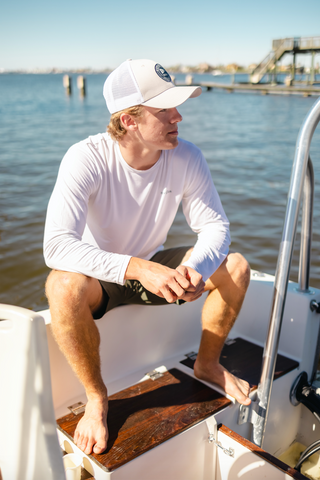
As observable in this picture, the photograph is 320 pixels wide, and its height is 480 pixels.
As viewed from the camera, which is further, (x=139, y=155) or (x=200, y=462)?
(x=139, y=155)

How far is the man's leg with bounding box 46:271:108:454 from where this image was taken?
1270 millimetres

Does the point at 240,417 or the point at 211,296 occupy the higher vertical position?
the point at 211,296

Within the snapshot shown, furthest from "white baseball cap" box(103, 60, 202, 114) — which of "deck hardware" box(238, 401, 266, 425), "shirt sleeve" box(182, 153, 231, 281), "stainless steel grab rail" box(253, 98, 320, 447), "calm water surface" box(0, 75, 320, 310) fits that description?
"calm water surface" box(0, 75, 320, 310)

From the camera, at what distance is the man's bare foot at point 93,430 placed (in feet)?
4.09

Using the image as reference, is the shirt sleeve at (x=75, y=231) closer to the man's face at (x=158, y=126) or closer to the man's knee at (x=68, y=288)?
the man's knee at (x=68, y=288)

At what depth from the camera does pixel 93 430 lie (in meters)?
1.28

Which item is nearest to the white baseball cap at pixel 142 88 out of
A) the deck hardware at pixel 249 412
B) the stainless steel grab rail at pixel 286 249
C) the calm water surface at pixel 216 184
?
the stainless steel grab rail at pixel 286 249

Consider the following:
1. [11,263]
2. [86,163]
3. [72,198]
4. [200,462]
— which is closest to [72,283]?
[72,198]

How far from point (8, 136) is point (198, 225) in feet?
40.3

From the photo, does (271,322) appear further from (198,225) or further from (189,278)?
(198,225)

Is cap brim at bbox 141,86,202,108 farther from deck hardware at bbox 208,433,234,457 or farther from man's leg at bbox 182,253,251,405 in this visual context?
deck hardware at bbox 208,433,234,457

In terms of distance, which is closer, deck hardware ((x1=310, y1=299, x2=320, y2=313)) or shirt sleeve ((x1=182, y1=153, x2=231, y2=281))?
shirt sleeve ((x1=182, y1=153, x2=231, y2=281))

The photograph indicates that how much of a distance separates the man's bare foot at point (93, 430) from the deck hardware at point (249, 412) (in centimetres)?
50

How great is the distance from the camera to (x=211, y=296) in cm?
160
